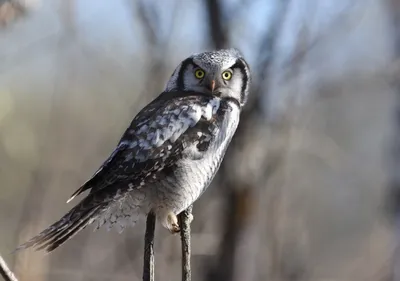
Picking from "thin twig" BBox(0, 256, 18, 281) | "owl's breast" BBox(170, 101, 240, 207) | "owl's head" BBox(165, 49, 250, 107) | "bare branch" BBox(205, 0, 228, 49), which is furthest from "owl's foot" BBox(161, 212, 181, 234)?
"bare branch" BBox(205, 0, 228, 49)

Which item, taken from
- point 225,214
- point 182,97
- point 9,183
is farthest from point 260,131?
point 9,183

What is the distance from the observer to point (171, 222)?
9.25ft

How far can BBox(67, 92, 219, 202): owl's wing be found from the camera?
263 cm

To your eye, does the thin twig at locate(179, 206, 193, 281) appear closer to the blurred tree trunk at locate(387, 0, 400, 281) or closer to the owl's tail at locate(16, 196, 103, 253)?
the owl's tail at locate(16, 196, 103, 253)

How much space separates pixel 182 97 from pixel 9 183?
7.96 metres

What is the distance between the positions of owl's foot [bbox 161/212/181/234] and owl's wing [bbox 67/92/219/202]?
215 millimetres

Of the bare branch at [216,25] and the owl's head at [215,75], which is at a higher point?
the bare branch at [216,25]

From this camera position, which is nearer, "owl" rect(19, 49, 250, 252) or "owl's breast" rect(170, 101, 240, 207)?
"owl" rect(19, 49, 250, 252)

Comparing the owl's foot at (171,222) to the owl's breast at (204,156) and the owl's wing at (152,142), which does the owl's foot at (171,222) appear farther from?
the owl's wing at (152,142)

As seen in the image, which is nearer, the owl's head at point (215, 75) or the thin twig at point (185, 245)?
the thin twig at point (185, 245)

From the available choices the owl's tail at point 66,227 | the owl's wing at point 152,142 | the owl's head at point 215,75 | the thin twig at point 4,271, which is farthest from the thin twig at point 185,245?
the thin twig at point 4,271

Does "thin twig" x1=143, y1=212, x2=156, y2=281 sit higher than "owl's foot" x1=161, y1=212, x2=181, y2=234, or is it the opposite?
"owl's foot" x1=161, y1=212, x2=181, y2=234

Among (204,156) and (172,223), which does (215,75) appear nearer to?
(204,156)

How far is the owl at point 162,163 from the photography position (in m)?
2.60
